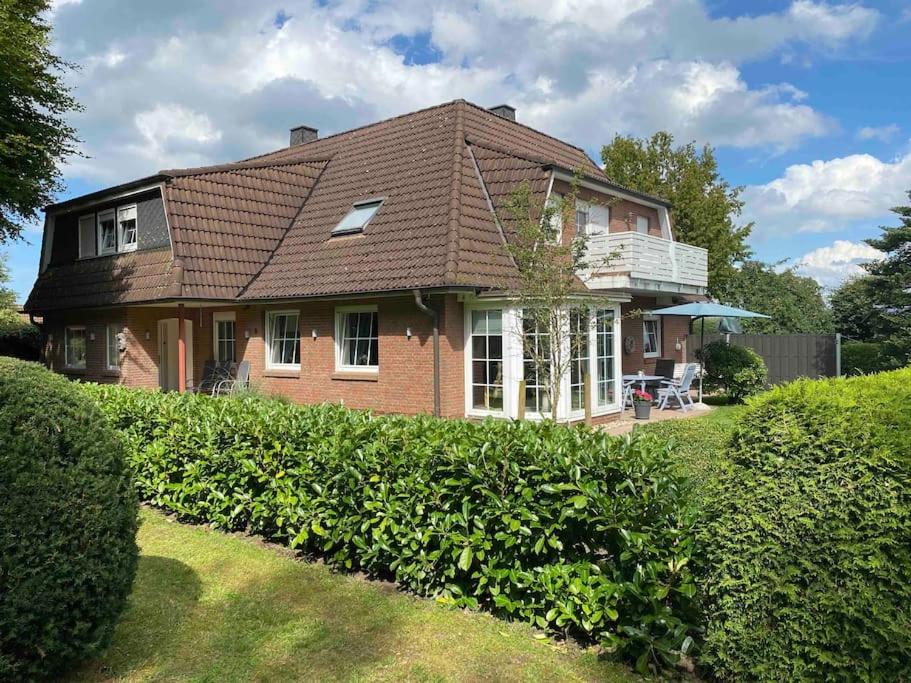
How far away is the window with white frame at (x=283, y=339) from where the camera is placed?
16469mm

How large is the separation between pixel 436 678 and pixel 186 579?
273 cm

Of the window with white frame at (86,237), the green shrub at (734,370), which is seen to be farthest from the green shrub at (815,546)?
the window with white frame at (86,237)

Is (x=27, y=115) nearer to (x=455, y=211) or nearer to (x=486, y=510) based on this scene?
(x=455, y=211)

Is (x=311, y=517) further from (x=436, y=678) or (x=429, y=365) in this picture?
(x=429, y=365)

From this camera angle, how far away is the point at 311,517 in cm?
570

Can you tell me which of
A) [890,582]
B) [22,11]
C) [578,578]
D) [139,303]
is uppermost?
[22,11]

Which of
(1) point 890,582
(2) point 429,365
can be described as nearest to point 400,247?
(2) point 429,365

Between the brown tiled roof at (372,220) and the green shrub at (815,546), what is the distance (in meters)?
9.53

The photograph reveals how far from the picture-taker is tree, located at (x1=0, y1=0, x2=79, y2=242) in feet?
56.3

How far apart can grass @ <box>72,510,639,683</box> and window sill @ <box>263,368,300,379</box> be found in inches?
416

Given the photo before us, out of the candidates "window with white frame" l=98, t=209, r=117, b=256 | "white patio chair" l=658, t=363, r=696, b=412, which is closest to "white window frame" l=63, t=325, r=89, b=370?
"window with white frame" l=98, t=209, r=117, b=256

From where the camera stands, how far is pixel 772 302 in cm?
3569

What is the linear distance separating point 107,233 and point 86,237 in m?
1.26

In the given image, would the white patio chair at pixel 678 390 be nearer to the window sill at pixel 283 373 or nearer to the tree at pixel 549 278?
the tree at pixel 549 278
